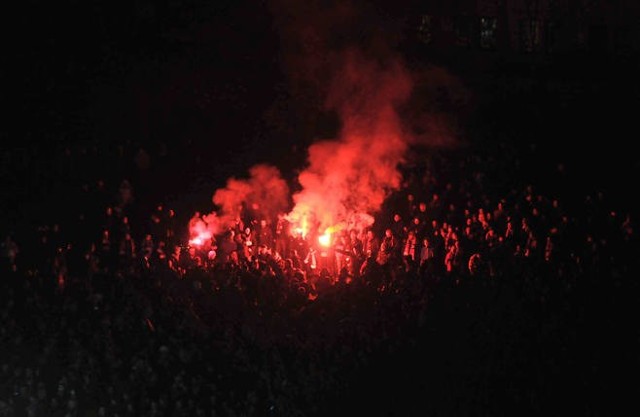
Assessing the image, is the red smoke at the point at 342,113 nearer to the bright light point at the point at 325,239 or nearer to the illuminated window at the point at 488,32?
the bright light point at the point at 325,239

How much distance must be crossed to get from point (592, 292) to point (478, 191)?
2259 millimetres

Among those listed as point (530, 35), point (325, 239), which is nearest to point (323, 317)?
point (325, 239)

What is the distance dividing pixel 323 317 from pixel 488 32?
20.0 ft

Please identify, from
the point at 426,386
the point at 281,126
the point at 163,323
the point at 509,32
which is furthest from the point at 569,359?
the point at 509,32

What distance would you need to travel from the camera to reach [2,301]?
208 inches

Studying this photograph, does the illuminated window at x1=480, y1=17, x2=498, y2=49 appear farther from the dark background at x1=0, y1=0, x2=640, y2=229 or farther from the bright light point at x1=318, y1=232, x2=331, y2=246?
the bright light point at x1=318, y1=232, x2=331, y2=246

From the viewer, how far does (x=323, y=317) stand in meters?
4.79

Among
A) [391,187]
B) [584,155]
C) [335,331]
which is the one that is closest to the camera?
[335,331]

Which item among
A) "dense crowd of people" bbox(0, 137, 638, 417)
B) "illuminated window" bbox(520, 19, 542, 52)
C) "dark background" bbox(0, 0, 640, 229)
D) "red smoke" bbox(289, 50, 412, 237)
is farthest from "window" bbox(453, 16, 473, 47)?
"dense crowd of people" bbox(0, 137, 638, 417)

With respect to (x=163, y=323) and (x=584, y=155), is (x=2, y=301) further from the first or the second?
(x=584, y=155)

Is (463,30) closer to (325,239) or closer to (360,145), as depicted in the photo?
(360,145)

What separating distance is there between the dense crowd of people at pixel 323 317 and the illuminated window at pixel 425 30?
2792 millimetres

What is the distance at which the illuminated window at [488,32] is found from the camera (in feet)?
31.1

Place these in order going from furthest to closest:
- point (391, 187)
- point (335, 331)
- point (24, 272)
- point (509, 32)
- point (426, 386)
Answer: point (509, 32) < point (391, 187) < point (24, 272) < point (335, 331) < point (426, 386)
